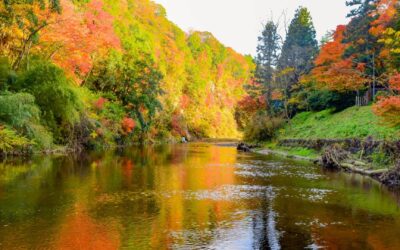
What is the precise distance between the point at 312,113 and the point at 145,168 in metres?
28.4

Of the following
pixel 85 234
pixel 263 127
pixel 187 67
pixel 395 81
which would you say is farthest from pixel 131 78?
pixel 187 67

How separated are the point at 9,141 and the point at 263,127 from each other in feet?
88.2

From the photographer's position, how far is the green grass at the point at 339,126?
27.8m

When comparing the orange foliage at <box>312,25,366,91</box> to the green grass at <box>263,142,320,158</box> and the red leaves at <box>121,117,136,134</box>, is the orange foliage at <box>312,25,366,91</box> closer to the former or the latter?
the green grass at <box>263,142,320,158</box>

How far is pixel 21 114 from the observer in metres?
26.8

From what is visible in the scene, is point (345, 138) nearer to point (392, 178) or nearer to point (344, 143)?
point (344, 143)

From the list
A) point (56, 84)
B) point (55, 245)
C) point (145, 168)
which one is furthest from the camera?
point (56, 84)

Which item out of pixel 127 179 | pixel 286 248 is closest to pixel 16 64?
pixel 127 179

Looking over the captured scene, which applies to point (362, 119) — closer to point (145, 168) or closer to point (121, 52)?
point (145, 168)

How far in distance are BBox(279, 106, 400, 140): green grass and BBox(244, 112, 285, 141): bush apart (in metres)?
1.02

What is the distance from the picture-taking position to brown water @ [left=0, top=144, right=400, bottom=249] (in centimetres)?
958

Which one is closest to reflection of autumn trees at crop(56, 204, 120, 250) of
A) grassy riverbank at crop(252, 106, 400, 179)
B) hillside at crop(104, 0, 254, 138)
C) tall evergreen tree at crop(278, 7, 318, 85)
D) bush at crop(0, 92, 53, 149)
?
grassy riverbank at crop(252, 106, 400, 179)

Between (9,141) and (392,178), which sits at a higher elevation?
(9,141)

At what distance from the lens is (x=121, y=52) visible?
52.8 m
